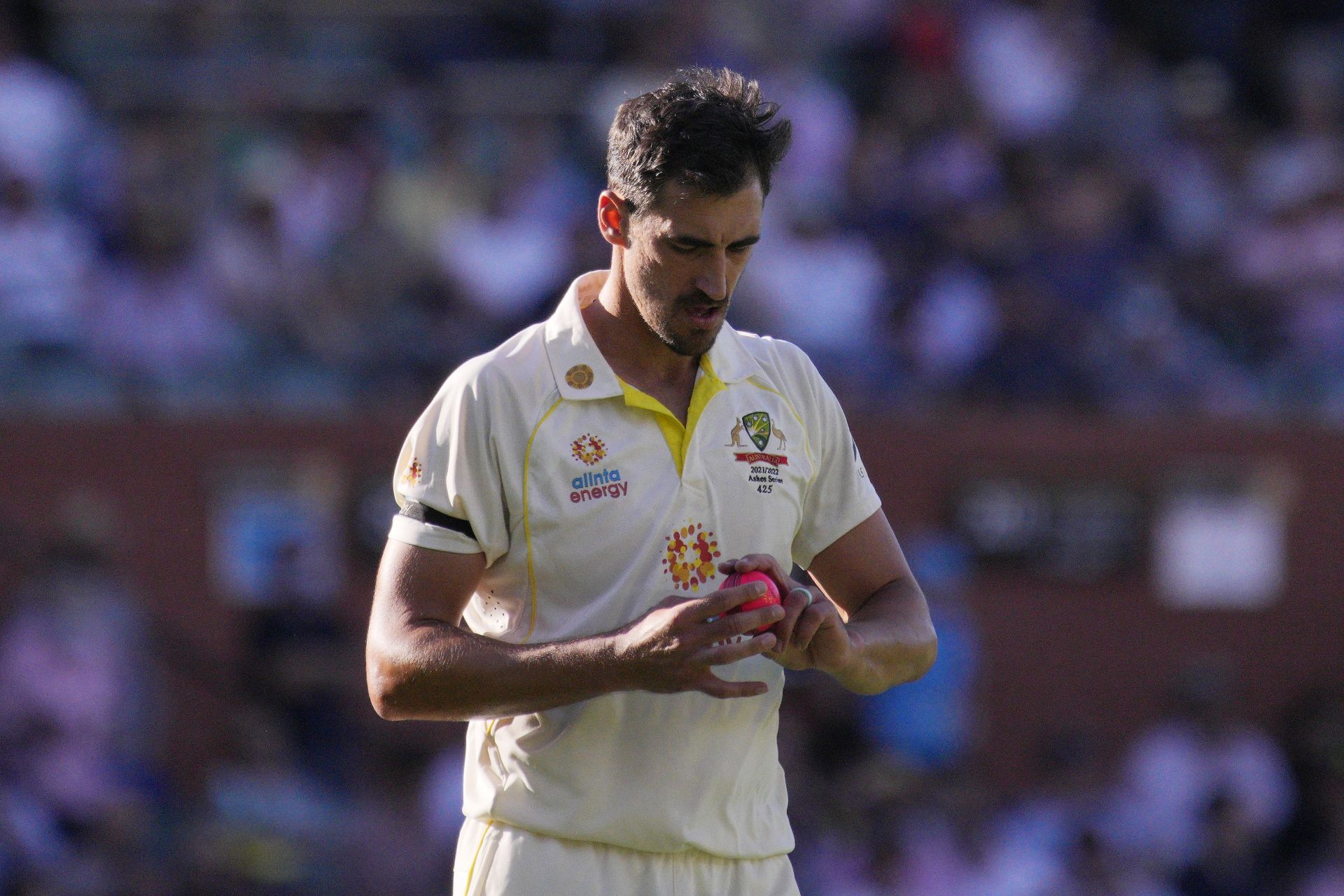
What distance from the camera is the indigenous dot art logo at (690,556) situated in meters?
3.25

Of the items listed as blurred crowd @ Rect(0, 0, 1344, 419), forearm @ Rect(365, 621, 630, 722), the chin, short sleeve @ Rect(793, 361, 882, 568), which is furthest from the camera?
blurred crowd @ Rect(0, 0, 1344, 419)

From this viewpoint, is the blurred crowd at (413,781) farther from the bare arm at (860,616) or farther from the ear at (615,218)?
the ear at (615,218)

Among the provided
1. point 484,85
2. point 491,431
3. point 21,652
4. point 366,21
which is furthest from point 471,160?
point 491,431

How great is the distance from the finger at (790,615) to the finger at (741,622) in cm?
5

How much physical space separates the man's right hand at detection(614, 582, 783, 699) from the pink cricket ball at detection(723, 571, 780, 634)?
2 centimetres

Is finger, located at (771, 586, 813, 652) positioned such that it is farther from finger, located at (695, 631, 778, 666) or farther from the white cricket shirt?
the white cricket shirt

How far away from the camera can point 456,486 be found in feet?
10.4

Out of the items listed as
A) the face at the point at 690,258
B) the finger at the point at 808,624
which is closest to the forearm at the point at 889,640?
the finger at the point at 808,624

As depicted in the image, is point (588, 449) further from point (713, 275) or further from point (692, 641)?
point (692, 641)

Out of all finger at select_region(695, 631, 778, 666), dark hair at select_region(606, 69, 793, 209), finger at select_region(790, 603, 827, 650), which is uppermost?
dark hair at select_region(606, 69, 793, 209)

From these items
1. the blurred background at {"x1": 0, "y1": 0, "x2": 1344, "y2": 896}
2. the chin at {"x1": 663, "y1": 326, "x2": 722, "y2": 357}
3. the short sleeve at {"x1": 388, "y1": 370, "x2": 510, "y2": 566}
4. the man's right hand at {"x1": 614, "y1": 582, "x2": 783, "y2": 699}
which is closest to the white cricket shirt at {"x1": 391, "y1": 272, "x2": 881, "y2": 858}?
the short sleeve at {"x1": 388, "y1": 370, "x2": 510, "y2": 566}

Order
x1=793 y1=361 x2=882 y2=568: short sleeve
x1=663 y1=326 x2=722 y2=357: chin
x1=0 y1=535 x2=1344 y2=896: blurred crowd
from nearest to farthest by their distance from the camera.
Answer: x1=663 y1=326 x2=722 y2=357: chin → x1=793 y1=361 x2=882 y2=568: short sleeve → x1=0 y1=535 x2=1344 y2=896: blurred crowd

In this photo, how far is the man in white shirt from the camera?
10.4 ft

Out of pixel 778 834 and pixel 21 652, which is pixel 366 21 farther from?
pixel 778 834
